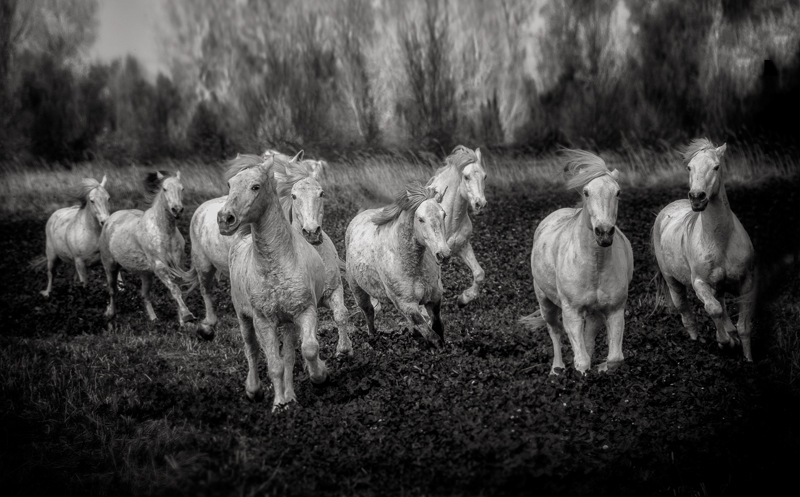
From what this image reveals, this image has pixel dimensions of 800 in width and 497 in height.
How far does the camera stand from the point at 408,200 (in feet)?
28.4

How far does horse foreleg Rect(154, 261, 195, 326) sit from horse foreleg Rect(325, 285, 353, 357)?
4.54 meters

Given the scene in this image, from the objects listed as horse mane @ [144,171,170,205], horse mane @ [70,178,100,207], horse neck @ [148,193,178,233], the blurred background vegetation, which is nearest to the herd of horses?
horse neck @ [148,193,178,233]

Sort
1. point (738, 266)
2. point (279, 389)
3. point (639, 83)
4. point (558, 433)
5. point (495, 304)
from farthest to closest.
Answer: point (639, 83) → point (495, 304) → point (738, 266) → point (279, 389) → point (558, 433)

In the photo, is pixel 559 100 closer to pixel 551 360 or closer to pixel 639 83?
pixel 639 83

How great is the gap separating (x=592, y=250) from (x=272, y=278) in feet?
9.50

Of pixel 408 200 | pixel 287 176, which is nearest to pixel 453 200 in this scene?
pixel 408 200

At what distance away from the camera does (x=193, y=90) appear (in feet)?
86.9

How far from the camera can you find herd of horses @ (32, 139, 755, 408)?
22.6 ft

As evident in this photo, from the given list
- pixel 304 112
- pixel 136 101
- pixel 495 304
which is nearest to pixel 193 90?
pixel 136 101

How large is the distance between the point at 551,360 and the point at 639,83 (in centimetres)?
1769

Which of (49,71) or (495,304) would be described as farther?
(49,71)

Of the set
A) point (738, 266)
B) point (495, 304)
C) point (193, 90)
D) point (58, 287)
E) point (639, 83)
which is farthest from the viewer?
point (193, 90)

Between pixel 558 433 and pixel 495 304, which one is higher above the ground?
pixel 558 433

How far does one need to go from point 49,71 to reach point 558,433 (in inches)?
1005
